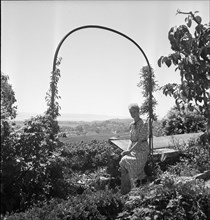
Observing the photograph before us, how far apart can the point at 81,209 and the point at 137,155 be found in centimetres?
241

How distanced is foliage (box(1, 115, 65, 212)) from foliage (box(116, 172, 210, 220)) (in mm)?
1498

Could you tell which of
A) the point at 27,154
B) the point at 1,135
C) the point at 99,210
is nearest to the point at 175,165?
the point at 99,210

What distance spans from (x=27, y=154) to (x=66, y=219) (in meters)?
1.42

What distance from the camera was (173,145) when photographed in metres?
9.23

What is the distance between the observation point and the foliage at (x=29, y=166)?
4.46 metres

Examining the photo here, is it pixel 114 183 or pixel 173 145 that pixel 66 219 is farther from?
pixel 173 145

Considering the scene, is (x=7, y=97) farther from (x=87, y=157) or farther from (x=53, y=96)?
(x=87, y=157)

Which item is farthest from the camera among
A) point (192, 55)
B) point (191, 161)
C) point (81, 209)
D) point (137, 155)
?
point (191, 161)

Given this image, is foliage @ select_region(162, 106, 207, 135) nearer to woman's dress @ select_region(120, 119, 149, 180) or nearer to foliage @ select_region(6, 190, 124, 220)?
woman's dress @ select_region(120, 119, 149, 180)

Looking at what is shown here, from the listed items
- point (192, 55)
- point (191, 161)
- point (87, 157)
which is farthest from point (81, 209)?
point (87, 157)

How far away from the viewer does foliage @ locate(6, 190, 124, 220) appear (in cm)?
383

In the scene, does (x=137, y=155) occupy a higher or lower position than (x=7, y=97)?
lower

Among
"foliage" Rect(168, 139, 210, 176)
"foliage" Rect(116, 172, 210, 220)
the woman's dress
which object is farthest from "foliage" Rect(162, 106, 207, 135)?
"foliage" Rect(116, 172, 210, 220)

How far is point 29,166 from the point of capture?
4629 millimetres
